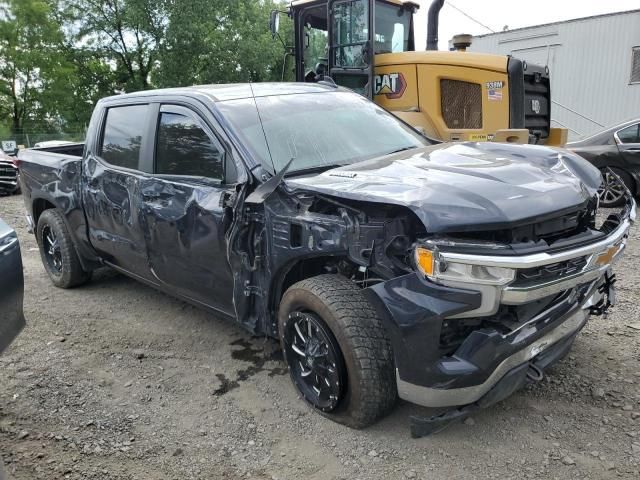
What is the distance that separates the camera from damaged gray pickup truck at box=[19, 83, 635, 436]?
8.12 ft

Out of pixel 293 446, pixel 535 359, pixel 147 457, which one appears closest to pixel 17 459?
pixel 147 457

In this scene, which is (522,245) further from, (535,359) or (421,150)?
(421,150)

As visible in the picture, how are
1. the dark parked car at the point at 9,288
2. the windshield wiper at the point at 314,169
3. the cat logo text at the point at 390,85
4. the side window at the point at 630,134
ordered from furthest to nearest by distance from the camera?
the side window at the point at 630,134 < the cat logo text at the point at 390,85 < the windshield wiper at the point at 314,169 < the dark parked car at the point at 9,288

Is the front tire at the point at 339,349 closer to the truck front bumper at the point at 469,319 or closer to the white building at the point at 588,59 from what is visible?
the truck front bumper at the point at 469,319

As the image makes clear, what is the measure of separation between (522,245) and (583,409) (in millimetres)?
1222

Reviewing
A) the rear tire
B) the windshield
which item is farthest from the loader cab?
the rear tire

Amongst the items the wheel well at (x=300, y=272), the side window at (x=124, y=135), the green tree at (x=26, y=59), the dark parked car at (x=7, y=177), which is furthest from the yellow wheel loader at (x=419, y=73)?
the green tree at (x=26, y=59)

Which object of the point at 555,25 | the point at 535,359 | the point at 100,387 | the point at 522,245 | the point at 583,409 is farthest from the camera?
the point at 555,25

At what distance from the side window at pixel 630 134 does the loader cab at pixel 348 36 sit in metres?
3.43

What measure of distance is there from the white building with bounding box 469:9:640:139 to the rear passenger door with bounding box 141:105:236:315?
1323 centimetres

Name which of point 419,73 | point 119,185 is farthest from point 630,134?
point 119,185

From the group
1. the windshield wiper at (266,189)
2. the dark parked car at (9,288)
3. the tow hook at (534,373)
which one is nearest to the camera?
the dark parked car at (9,288)

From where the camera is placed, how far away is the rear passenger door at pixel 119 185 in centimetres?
414

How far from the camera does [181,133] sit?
3836 mm
